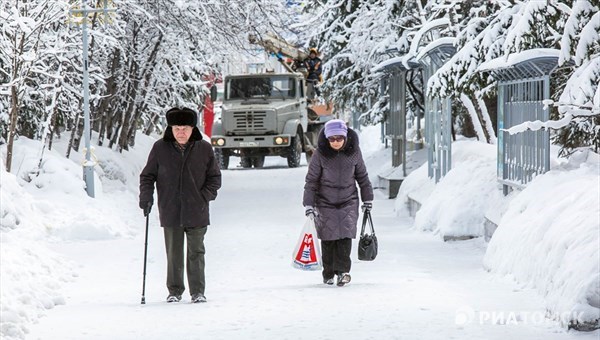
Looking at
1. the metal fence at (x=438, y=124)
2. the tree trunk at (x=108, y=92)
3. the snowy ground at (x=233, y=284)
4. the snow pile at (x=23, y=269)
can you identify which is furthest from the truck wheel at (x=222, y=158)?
the snow pile at (x=23, y=269)

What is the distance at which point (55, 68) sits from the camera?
22656 mm

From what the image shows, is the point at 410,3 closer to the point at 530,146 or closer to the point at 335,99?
the point at 335,99

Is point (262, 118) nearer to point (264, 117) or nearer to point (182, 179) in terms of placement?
point (264, 117)

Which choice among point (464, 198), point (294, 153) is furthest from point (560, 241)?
point (294, 153)

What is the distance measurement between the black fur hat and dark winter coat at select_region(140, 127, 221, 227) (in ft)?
0.43

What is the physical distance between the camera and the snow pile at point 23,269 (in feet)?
30.5

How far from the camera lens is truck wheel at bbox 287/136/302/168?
114 ft

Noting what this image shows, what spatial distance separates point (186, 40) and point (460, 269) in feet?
47.7

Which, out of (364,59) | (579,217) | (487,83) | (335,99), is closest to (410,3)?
(364,59)

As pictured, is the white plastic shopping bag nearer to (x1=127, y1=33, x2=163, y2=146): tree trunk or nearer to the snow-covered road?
the snow-covered road

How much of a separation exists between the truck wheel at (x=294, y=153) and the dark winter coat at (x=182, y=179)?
23.8 m

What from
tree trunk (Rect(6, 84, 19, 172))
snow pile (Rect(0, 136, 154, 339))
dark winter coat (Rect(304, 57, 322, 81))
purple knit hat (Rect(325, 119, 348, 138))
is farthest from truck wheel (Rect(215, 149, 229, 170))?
purple knit hat (Rect(325, 119, 348, 138))

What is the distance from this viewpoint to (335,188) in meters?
11.8

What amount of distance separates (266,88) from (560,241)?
25.7m
